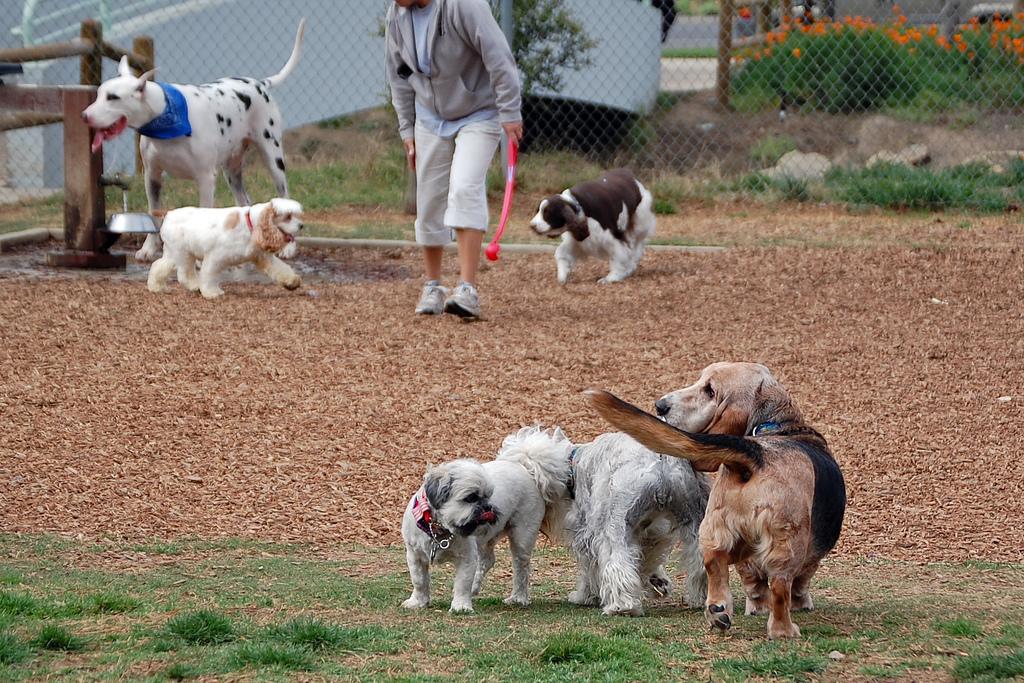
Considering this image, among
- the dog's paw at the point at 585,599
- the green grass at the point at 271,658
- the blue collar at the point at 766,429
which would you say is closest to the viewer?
the green grass at the point at 271,658

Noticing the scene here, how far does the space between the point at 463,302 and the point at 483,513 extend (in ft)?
14.1

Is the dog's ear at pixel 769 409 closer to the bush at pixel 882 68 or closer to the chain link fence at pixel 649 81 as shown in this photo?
the chain link fence at pixel 649 81

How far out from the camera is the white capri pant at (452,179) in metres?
8.41

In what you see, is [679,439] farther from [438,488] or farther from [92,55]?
[92,55]

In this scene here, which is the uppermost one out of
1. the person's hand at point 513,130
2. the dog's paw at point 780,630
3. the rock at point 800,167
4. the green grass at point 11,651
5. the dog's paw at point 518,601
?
the person's hand at point 513,130

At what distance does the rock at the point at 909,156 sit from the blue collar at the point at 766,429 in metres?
10.4

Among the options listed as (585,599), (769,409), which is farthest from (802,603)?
(585,599)

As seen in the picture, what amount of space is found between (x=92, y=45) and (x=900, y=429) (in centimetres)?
851

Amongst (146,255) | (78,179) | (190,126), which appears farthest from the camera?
(146,255)

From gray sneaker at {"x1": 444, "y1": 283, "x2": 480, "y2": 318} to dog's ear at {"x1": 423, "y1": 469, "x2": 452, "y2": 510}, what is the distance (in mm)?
4187

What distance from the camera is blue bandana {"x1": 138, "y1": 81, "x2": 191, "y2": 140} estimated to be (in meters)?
10.3


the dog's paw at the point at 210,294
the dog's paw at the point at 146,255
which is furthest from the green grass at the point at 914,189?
the dog's paw at the point at 210,294

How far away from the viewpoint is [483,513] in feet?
14.3

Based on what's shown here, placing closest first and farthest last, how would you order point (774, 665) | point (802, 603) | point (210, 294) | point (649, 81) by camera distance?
point (774, 665) < point (802, 603) < point (210, 294) < point (649, 81)
